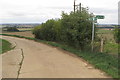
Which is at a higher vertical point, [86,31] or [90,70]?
[86,31]

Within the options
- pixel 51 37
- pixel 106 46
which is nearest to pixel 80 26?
pixel 106 46

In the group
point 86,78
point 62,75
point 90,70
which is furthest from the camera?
point 90,70

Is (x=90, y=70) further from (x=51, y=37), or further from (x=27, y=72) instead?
(x=51, y=37)

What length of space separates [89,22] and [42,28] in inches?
636

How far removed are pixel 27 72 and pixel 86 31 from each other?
6657 mm

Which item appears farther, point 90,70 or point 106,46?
point 106,46

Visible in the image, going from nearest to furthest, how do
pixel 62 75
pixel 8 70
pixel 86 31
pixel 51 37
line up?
pixel 62 75 < pixel 8 70 < pixel 86 31 < pixel 51 37

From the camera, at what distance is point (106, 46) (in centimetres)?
1293

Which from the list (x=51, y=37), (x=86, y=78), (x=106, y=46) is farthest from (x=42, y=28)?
(x=86, y=78)

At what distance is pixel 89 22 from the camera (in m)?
14.5

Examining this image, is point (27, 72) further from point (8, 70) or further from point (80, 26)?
point (80, 26)

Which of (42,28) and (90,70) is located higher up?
(42,28)

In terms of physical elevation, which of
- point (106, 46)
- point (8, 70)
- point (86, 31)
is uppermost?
point (86, 31)

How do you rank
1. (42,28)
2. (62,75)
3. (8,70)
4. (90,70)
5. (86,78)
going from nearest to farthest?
(86,78), (62,75), (90,70), (8,70), (42,28)
